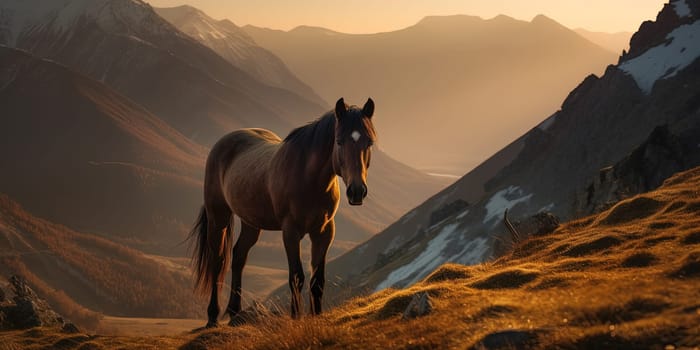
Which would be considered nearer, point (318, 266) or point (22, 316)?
point (318, 266)

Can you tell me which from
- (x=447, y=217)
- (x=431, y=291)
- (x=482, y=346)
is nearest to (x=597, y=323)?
(x=482, y=346)

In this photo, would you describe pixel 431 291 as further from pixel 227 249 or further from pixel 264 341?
pixel 227 249

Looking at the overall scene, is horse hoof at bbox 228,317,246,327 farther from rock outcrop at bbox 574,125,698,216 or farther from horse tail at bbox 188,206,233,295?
rock outcrop at bbox 574,125,698,216

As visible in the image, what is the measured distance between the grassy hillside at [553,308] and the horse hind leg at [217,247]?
350 cm

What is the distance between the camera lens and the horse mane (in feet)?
47.1

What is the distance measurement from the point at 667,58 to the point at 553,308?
491ft

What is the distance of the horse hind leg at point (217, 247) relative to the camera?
20.3m

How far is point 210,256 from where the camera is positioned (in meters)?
20.9

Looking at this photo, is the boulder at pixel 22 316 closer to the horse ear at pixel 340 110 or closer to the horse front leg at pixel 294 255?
the horse front leg at pixel 294 255

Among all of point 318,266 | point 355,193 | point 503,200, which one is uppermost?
point 355,193

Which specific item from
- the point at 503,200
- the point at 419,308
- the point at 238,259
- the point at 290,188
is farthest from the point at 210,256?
the point at 503,200

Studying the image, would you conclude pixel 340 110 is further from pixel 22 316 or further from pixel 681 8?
pixel 681 8

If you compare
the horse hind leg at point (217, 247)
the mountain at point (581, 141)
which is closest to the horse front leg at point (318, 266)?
the horse hind leg at point (217, 247)

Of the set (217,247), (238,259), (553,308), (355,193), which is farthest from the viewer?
(217,247)
